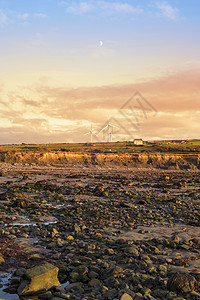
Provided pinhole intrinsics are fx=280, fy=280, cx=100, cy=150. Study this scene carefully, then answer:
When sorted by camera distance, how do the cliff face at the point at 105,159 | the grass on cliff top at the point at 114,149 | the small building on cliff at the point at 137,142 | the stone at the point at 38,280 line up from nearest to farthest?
the stone at the point at 38,280
the cliff face at the point at 105,159
the grass on cliff top at the point at 114,149
the small building on cliff at the point at 137,142

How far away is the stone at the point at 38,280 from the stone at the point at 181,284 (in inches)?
150

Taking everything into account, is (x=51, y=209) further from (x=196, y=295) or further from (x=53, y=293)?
(x=196, y=295)

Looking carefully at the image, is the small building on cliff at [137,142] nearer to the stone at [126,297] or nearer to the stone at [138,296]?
the stone at [138,296]

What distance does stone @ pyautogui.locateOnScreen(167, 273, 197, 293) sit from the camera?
921 cm

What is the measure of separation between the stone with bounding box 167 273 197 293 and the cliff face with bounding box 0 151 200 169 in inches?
3406

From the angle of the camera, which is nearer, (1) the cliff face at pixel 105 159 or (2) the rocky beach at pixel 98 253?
A: (2) the rocky beach at pixel 98 253

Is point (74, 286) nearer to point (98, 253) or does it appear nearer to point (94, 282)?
point (94, 282)

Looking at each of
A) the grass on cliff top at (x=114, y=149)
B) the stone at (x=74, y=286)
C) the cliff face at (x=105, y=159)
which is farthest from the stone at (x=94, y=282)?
the grass on cliff top at (x=114, y=149)

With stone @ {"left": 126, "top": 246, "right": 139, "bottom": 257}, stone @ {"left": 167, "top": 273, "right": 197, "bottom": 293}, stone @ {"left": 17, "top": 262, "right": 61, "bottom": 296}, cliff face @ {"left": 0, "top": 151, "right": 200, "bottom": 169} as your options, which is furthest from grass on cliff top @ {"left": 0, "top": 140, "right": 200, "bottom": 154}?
stone @ {"left": 17, "top": 262, "right": 61, "bottom": 296}

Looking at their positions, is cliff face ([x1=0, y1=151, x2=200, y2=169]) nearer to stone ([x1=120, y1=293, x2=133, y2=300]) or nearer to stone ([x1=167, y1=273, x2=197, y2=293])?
stone ([x1=167, y1=273, x2=197, y2=293])

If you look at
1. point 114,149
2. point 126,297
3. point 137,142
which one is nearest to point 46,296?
point 126,297

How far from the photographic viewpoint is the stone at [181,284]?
9.21m

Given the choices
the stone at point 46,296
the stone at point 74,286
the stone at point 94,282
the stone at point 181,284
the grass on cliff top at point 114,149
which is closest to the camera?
the stone at point 46,296

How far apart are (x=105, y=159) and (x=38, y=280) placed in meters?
89.7
